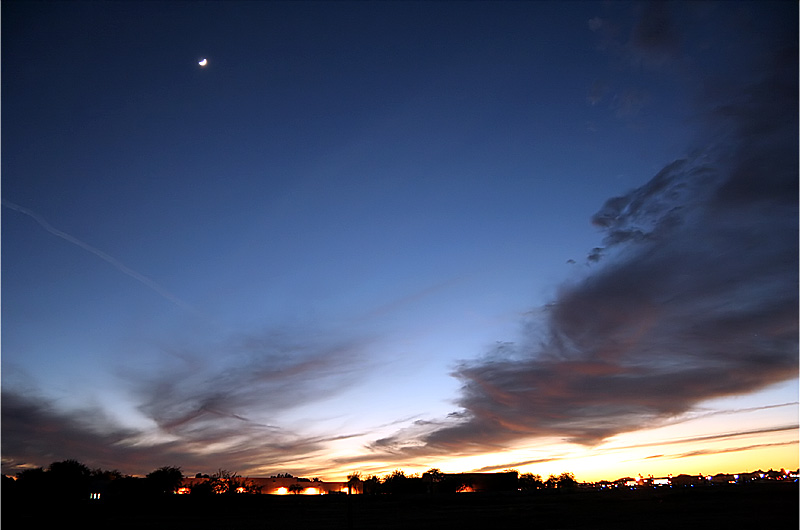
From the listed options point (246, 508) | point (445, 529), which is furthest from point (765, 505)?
point (246, 508)

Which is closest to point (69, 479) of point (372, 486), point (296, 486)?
point (296, 486)

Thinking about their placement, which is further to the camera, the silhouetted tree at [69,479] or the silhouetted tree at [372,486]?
the silhouetted tree at [372,486]

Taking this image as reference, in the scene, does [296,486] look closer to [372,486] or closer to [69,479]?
[372,486]

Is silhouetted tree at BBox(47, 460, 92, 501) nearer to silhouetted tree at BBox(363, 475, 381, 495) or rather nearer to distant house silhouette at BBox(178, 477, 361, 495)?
distant house silhouette at BBox(178, 477, 361, 495)

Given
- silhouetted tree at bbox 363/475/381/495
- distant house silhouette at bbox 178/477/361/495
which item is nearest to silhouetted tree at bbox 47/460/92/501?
distant house silhouette at bbox 178/477/361/495

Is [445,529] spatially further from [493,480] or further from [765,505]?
[493,480]

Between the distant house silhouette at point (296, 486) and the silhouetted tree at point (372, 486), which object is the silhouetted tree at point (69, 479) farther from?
the silhouetted tree at point (372, 486)

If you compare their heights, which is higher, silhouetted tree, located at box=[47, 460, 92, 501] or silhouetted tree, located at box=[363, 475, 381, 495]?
silhouetted tree, located at box=[47, 460, 92, 501]

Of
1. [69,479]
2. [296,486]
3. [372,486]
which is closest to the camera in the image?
[69,479]

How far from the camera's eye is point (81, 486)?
80500 mm

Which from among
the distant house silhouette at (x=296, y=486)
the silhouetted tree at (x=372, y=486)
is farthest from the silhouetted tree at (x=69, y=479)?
the silhouetted tree at (x=372, y=486)

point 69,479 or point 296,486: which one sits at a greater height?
point 69,479

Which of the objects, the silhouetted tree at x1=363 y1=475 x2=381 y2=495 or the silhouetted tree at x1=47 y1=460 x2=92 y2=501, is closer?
the silhouetted tree at x1=47 y1=460 x2=92 y2=501

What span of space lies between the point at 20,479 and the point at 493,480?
314 feet
